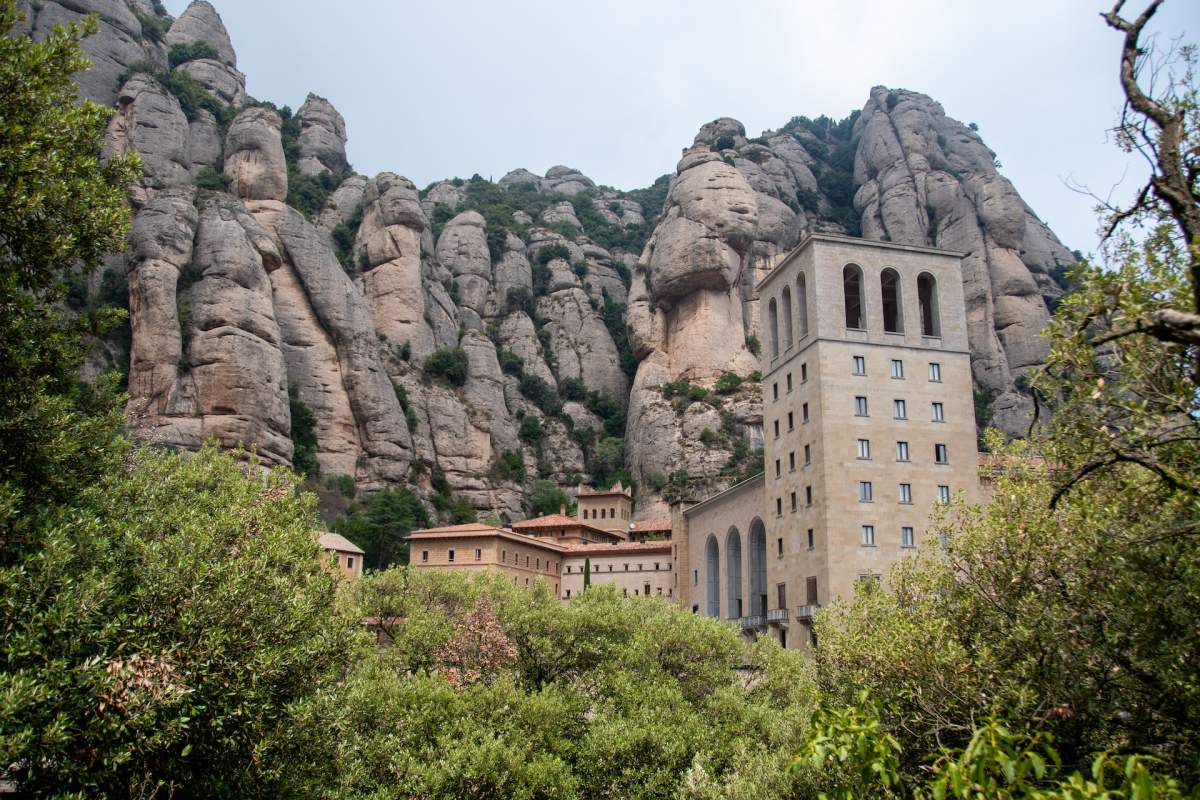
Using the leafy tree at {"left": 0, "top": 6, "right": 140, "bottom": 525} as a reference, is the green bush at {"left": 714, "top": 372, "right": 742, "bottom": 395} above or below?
above

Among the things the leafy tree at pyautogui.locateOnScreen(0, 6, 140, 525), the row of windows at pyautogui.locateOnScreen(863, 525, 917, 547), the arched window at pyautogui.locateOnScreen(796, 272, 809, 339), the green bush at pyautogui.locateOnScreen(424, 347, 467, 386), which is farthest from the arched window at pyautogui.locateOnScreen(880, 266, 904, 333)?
the leafy tree at pyautogui.locateOnScreen(0, 6, 140, 525)

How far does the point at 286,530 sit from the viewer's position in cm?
1948

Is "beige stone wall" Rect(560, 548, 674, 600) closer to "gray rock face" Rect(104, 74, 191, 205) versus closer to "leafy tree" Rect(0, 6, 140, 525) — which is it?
"gray rock face" Rect(104, 74, 191, 205)

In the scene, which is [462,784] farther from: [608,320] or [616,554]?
[608,320]

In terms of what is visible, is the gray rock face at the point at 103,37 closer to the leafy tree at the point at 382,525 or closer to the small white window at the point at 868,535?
the leafy tree at the point at 382,525

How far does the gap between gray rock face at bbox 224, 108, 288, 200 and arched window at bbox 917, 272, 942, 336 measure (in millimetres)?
56194

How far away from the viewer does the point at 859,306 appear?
186 ft

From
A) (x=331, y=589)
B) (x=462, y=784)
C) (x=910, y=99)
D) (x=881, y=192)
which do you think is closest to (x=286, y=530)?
(x=331, y=589)

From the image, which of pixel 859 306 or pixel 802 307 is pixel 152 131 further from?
pixel 859 306

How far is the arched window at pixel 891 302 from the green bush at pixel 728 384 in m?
34.3

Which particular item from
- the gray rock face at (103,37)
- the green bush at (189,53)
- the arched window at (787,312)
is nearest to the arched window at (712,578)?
the arched window at (787,312)

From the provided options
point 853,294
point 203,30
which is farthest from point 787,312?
point 203,30

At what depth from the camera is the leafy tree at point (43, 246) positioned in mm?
14766

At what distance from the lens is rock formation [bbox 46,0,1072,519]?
234ft
